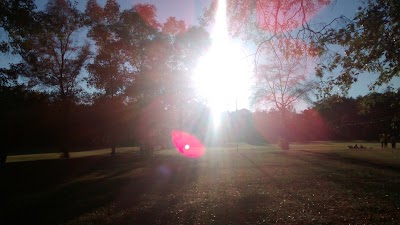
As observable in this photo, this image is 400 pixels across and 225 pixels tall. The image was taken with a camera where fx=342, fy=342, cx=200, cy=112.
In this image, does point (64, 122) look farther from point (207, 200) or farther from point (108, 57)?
point (207, 200)

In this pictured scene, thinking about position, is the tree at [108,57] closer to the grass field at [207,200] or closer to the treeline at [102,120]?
the treeline at [102,120]

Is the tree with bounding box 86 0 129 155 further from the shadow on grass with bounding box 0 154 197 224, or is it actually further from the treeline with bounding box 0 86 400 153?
the shadow on grass with bounding box 0 154 197 224

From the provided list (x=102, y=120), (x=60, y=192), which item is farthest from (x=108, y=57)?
(x=60, y=192)

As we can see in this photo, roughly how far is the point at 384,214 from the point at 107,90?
25.6 metres

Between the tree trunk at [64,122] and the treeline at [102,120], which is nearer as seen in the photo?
the treeline at [102,120]

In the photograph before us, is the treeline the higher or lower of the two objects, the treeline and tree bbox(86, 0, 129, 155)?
the lower

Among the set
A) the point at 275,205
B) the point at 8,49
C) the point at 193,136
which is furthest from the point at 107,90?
the point at 193,136

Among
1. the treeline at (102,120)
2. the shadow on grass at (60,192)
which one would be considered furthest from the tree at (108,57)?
the shadow on grass at (60,192)

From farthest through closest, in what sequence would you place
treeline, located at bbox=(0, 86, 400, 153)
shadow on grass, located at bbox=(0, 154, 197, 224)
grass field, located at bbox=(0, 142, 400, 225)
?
treeline, located at bbox=(0, 86, 400, 153) → shadow on grass, located at bbox=(0, 154, 197, 224) → grass field, located at bbox=(0, 142, 400, 225)

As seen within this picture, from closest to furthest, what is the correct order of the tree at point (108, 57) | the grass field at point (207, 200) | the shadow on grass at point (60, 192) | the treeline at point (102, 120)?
the grass field at point (207, 200) → the shadow on grass at point (60, 192) → the treeline at point (102, 120) → the tree at point (108, 57)

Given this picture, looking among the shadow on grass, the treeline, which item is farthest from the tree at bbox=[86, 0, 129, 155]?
the shadow on grass

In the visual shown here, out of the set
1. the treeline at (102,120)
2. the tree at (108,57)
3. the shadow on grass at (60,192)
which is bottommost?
the shadow on grass at (60,192)

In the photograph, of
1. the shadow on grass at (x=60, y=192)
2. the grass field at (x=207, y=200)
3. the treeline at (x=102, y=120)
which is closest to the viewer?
the grass field at (x=207, y=200)

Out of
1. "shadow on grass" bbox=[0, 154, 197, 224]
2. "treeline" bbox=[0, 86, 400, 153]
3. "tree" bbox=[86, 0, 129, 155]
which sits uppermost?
"tree" bbox=[86, 0, 129, 155]
